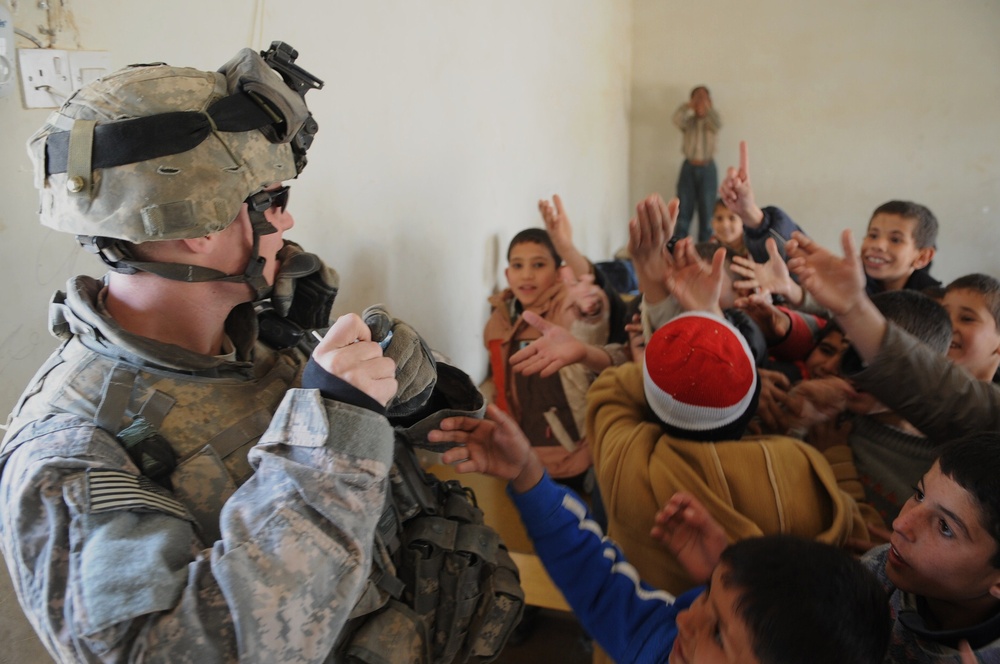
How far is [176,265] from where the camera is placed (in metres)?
0.91

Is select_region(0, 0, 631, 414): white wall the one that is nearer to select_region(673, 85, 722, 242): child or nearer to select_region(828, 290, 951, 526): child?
select_region(828, 290, 951, 526): child

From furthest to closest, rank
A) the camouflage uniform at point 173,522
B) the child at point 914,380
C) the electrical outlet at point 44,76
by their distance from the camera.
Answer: the child at point 914,380 → the electrical outlet at point 44,76 → the camouflage uniform at point 173,522

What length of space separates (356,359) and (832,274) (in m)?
1.17

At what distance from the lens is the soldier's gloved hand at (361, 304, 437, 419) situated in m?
0.97

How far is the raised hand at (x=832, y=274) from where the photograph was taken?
145 centimetres

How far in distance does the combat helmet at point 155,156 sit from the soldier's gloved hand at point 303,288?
0.31 feet

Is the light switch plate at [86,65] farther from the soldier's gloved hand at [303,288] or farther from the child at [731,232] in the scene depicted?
the child at [731,232]

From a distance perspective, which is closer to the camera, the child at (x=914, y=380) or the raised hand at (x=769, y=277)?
the child at (x=914, y=380)

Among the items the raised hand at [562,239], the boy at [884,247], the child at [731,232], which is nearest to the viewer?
the boy at [884,247]

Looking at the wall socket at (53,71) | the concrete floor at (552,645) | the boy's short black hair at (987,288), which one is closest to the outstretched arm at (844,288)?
the boy's short black hair at (987,288)

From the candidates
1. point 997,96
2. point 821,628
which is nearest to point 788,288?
point 821,628

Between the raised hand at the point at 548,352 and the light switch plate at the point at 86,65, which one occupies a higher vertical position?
the light switch plate at the point at 86,65

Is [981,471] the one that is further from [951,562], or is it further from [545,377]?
[545,377]

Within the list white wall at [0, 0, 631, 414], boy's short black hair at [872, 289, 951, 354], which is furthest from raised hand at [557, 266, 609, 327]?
boy's short black hair at [872, 289, 951, 354]
